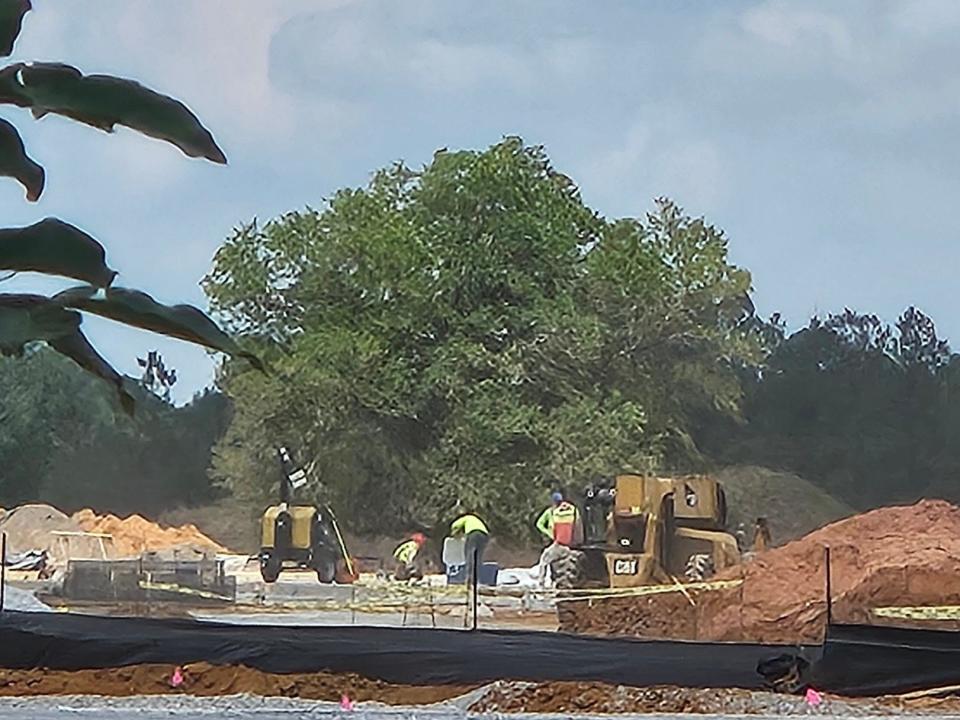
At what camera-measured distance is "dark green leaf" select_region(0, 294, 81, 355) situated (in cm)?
194

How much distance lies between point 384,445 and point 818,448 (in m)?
5.13

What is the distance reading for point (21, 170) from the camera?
7.23ft

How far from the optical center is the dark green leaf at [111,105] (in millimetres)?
2133

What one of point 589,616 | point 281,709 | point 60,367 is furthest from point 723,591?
point 60,367

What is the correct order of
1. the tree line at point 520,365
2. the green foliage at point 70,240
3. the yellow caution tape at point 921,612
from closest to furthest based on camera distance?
the green foliage at point 70,240 < the yellow caution tape at point 921,612 < the tree line at point 520,365

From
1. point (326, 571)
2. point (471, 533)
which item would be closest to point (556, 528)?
point (471, 533)

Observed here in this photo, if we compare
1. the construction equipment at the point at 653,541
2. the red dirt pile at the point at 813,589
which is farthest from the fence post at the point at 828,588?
the construction equipment at the point at 653,541

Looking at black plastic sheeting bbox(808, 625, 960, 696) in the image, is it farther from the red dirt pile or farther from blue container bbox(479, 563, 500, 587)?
blue container bbox(479, 563, 500, 587)

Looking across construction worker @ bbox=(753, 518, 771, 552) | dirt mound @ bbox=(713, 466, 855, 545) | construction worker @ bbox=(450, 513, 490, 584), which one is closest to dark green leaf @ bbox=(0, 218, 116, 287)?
construction worker @ bbox=(753, 518, 771, 552)

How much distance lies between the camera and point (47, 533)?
58.0ft

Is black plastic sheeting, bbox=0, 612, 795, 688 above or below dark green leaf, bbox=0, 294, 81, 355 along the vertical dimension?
below

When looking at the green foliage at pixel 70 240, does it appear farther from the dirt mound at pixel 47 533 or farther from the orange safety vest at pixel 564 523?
the dirt mound at pixel 47 533

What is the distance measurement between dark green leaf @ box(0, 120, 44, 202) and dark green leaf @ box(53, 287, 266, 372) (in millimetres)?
189

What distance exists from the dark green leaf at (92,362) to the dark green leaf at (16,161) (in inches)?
9.6
